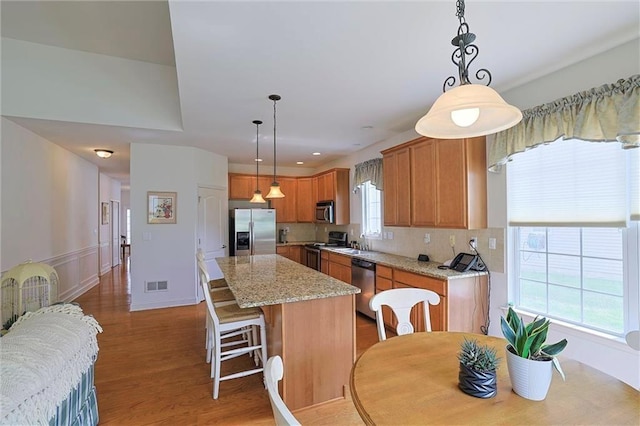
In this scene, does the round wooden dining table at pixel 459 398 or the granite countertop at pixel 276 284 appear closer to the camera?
the round wooden dining table at pixel 459 398

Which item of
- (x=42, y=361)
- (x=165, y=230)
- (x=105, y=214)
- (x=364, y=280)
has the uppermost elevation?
(x=105, y=214)

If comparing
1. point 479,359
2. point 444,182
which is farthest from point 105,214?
point 479,359

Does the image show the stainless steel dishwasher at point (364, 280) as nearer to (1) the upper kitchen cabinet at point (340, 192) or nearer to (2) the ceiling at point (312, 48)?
(1) the upper kitchen cabinet at point (340, 192)

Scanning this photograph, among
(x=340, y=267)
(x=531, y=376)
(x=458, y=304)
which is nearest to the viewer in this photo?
(x=531, y=376)

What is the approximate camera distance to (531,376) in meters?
1.08

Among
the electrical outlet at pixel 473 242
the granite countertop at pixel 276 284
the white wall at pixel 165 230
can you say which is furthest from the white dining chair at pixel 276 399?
the white wall at pixel 165 230

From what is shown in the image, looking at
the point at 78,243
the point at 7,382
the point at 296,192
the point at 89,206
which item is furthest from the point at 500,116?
the point at 89,206

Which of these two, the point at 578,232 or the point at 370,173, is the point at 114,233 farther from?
the point at 578,232

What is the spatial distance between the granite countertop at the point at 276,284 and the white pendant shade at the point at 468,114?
4.41 ft

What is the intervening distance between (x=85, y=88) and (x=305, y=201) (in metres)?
4.18

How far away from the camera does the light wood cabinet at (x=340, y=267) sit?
4527 mm

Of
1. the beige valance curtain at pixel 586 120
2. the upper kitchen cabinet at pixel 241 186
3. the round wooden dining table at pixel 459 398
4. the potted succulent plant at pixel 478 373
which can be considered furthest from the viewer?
the upper kitchen cabinet at pixel 241 186

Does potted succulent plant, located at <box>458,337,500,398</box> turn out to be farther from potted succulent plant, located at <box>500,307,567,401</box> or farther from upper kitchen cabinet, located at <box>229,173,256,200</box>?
upper kitchen cabinet, located at <box>229,173,256,200</box>

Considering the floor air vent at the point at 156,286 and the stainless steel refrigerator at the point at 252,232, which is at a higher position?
the stainless steel refrigerator at the point at 252,232
